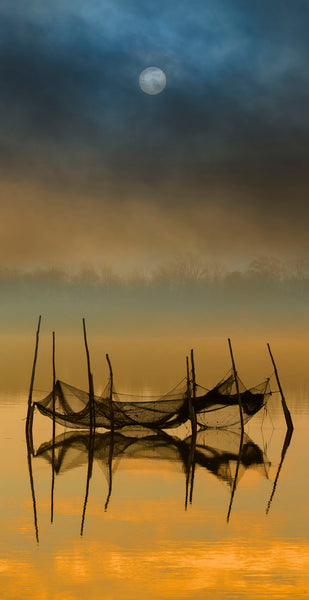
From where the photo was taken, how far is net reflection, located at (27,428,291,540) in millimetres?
16594

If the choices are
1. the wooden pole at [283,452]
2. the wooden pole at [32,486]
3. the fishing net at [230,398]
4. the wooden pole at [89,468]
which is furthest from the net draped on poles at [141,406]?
the wooden pole at [32,486]

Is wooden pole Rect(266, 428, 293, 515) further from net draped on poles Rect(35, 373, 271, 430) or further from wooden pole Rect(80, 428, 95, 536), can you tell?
wooden pole Rect(80, 428, 95, 536)

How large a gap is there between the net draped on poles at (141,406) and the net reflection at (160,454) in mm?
670

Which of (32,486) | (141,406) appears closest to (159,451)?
(141,406)

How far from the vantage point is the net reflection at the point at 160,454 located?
16.6 m

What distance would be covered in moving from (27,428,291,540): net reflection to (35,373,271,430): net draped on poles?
670 mm

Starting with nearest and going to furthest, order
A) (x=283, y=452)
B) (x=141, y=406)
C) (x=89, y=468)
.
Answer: (x=89, y=468), (x=283, y=452), (x=141, y=406)

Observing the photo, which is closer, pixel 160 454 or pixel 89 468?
pixel 89 468

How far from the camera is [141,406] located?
25.9 meters

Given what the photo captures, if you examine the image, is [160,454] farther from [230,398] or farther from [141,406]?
[230,398]

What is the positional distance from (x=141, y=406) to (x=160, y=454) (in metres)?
4.49

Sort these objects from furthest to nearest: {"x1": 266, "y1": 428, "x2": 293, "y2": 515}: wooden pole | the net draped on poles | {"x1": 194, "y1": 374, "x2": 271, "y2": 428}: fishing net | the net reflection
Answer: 1. {"x1": 194, "y1": 374, "x2": 271, "y2": 428}: fishing net
2. the net draped on poles
3. the net reflection
4. {"x1": 266, "y1": 428, "x2": 293, "y2": 515}: wooden pole

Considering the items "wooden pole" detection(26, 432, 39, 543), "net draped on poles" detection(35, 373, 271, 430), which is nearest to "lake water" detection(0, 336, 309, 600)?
"wooden pole" detection(26, 432, 39, 543)

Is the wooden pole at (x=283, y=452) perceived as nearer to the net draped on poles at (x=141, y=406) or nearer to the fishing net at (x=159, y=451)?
the fishing net at (x=159, y=451)
